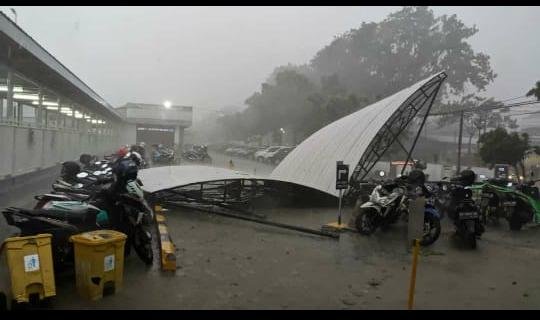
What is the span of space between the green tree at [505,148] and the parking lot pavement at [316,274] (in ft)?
40.1

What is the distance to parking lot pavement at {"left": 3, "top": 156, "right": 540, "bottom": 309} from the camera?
207 inches

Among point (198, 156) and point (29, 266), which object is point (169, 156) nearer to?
point (198, 156)

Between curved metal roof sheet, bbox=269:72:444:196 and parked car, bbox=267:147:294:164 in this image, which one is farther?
parked car, bbox=267:147:294:164

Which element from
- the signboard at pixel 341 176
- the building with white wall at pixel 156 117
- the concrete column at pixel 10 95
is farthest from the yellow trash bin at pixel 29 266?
the building with white wall at pixel 156 117

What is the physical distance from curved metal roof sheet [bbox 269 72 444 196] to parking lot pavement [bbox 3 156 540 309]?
12.0ft

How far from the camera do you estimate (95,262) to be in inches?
195

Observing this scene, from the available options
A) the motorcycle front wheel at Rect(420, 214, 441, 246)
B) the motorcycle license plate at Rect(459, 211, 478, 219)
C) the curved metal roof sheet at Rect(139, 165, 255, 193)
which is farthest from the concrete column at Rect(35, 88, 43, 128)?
the motorcycle license plate at Rect(459, 211, 478, 219)

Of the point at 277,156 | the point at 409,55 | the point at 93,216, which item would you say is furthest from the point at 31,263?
the point at 409,55

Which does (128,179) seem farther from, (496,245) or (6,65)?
(6,65)

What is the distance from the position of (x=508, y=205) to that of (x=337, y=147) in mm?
5367

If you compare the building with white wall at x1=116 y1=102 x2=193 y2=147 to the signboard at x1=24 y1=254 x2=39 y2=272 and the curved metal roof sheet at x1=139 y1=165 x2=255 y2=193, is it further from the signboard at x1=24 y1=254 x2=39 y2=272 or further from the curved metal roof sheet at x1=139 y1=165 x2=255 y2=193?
the signboard at x1=24 y1=254 x2=39 y2=272

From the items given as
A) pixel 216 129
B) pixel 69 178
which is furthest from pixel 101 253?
pixel 216 129

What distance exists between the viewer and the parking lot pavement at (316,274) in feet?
17.3

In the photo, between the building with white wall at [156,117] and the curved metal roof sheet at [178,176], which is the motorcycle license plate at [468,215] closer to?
the curved metal roof sheet at [178,176]
